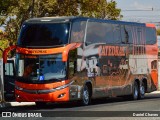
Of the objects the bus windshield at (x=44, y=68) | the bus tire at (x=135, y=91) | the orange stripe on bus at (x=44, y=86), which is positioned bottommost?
the bus tire at (x=135, y=91)

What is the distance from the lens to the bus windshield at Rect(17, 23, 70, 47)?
23422mm

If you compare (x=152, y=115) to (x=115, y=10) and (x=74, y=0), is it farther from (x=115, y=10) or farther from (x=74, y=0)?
(x=115, y=10)

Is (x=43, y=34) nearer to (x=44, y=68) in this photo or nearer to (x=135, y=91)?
(x=44, y=68)

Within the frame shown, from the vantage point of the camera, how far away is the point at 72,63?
23.7 metres

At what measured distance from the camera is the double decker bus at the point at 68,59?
23.3 m

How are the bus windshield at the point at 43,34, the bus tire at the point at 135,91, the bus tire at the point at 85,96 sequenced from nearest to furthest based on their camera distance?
1. the bus windshield at the point at 43,34
2. the bus tire at the point at 85,96
3. the bus tire at the point at 135,91

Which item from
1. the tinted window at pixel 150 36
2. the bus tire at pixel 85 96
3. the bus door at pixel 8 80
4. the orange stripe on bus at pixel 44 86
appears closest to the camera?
the orange stripe on bus at pixel 44 86

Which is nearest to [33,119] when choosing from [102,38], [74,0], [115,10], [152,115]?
[152,115]

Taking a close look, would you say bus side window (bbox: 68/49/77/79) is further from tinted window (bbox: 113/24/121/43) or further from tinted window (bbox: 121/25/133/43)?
tinted window (bbox: 121/25/133/43)

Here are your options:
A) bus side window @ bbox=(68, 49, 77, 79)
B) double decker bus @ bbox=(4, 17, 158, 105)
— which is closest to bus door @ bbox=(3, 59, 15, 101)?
double decker bus @ bbox=(4, 17, 158, 105)

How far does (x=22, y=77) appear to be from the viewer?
78.3ft

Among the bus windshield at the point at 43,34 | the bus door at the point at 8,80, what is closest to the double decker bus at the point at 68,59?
the bus windshield at the point at 43,34

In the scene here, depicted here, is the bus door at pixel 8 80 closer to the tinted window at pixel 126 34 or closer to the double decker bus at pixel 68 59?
the double decker bus at pixel 68 59

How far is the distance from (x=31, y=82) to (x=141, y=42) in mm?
9060
